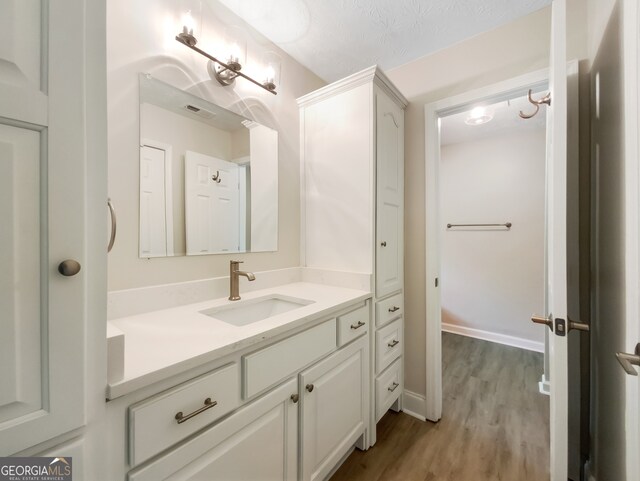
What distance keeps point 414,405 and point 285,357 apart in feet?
4.35

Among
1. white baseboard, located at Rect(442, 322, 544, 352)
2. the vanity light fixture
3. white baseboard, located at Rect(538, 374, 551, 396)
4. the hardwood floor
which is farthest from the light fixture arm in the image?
white baseboard, located at Rect(442, 322, 544, 352)

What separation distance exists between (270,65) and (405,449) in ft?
7.57

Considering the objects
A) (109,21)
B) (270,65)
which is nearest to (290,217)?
(270,65)

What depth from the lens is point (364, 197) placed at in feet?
5.10

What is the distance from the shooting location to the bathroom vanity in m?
0.65

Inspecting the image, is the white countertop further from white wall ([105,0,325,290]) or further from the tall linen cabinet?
the tall linen cabinet

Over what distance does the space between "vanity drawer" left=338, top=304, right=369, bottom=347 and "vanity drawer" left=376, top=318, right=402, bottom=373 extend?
18 cm

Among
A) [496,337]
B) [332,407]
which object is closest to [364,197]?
[332,407]

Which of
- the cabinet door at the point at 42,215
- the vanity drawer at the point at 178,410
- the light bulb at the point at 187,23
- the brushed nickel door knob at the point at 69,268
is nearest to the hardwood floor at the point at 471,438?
the vanity drawer at the point at 178,410

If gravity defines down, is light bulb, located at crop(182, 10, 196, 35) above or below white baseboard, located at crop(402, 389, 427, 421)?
above

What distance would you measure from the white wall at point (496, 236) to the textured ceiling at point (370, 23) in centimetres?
128

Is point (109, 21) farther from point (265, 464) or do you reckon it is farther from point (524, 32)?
point (524, 32)

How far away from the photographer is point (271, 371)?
0.95 meters

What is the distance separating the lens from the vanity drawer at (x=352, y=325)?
128 centimetres
